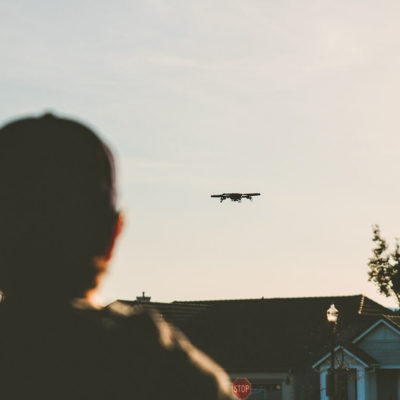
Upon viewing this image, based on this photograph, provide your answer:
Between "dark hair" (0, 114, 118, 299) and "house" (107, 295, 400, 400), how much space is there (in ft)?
181

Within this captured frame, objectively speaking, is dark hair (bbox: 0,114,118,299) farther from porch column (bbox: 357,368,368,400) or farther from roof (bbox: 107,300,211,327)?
roof (bbox: 107,300,211,327)

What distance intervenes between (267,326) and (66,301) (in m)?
65.8

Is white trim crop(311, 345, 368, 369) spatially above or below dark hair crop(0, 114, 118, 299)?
above

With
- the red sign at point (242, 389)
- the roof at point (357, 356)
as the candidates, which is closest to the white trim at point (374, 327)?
the roof at point (357, 356)

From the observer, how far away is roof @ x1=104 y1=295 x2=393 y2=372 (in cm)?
6184

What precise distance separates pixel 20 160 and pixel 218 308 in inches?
2802

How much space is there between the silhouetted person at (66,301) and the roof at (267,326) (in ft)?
194

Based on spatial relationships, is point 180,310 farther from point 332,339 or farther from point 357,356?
point 332,339

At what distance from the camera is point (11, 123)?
138 centimetres

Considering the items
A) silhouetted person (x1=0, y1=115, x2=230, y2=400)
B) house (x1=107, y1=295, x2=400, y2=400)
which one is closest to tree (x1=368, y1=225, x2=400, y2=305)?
house (x1=107, y1=295, x2=400, y2=400)

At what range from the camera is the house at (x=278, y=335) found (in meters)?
59.3

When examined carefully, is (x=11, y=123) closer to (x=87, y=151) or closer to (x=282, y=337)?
(x=87, y=151)

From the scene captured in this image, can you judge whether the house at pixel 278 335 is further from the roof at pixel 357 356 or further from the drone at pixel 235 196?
the drone at pixel 235 196

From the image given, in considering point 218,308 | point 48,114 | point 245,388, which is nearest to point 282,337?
point 218,308
